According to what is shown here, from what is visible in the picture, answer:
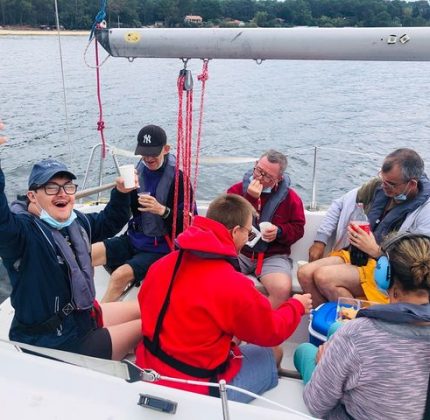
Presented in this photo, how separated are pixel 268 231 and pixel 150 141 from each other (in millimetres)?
926

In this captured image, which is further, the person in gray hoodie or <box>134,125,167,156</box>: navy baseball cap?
<box>134,125,167,156</box>: navy baseball cap

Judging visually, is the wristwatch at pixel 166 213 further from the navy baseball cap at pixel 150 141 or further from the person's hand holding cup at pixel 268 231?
the person's hand holding cup at pixel 268 231

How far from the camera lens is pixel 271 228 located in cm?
298

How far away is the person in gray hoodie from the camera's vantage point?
1.41 meters

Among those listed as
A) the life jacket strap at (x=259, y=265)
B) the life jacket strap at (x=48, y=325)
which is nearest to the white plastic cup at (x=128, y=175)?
the life jacket strap at (x=48, y=325)

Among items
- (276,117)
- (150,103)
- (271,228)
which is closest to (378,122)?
(276,117)

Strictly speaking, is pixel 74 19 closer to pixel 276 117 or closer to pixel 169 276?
pixel 169 276

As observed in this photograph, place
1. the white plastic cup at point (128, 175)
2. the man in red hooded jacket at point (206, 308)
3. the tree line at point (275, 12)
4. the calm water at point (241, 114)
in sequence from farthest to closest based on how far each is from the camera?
1. the calm water at point (241, 114)
2. the tree line at point (275, 12)
3. the white plastic cup at point (128, 175)
4. the man in red hooded jacket at point (206, 308)

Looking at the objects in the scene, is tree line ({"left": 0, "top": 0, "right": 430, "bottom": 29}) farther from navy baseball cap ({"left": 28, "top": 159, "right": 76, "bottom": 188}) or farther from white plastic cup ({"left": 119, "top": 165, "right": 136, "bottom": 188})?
navy baseball cap ({"left": 28, "top": 159, "right": 76, "bottom": 188})

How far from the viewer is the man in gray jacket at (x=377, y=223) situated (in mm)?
2607

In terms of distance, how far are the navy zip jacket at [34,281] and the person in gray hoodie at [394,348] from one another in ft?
3.53

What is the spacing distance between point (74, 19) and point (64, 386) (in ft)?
14.8

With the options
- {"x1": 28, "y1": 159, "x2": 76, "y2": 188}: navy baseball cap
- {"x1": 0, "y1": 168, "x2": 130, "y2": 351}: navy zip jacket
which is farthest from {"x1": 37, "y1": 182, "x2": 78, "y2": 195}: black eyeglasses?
{"x1": 0, "y1": 168, "x2": 130, "y2": 351}: navy zip jacket

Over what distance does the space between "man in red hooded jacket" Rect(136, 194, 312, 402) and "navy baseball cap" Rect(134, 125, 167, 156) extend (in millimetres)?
1223
